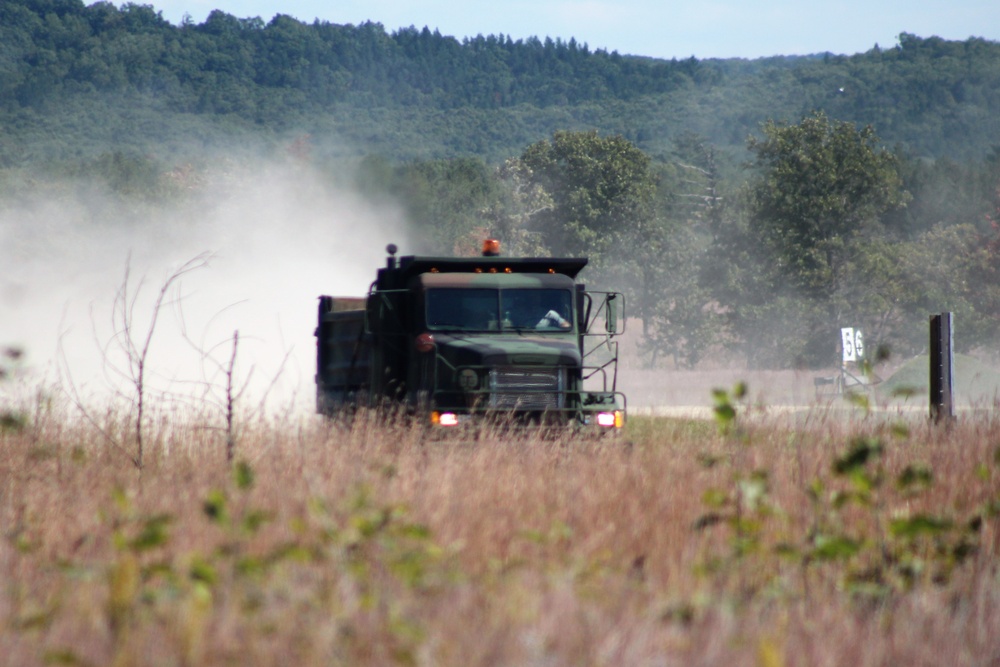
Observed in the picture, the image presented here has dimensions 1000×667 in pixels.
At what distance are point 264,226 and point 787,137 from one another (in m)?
25.7

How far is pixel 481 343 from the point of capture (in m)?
14.3

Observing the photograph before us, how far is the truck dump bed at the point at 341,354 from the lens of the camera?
15.6m

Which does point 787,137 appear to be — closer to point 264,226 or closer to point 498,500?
point 264,226

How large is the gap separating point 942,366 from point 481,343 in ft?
17.2

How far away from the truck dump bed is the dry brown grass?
482cm

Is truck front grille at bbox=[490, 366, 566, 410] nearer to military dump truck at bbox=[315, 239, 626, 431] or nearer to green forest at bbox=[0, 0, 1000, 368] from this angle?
military dump truck at bbox=[315, 239, 626, 431]

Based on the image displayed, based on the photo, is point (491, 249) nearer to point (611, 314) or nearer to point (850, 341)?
point (611, 314)

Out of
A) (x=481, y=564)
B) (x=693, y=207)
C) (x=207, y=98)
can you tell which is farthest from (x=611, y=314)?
(x=207, y=98)

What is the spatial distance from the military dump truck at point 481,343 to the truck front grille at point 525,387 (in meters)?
0.01

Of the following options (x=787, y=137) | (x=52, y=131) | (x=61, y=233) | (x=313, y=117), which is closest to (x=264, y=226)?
(x=61, y=233)

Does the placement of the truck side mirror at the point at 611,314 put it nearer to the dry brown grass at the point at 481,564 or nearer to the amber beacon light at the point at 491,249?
the amber beacon light at the point at 491,249

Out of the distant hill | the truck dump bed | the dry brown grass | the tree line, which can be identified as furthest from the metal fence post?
the distant hill

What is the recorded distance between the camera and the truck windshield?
14680 millimetres

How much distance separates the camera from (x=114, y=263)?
A: 210 ft
